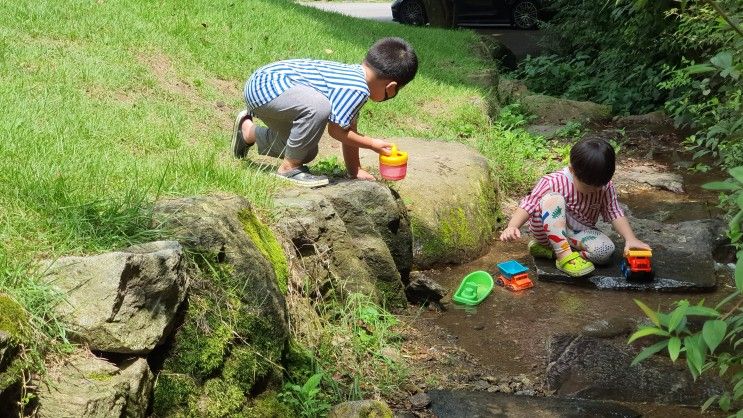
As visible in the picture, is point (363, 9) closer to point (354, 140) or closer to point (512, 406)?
point (354, 140)

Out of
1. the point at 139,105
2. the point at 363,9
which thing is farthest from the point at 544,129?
the point at 363,9

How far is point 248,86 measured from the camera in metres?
5.11

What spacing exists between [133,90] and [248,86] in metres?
1.67

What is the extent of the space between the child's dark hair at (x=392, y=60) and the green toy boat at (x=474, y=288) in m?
1.20

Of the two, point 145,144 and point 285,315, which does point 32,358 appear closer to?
point 285,315

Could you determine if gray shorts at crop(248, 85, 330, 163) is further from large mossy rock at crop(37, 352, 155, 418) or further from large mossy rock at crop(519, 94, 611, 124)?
large mossy rock at crop(519, 94, 611, 124)

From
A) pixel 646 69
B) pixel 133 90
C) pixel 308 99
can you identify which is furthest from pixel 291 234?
pixel 646 69

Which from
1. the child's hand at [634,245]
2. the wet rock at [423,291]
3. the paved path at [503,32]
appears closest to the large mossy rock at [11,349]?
the wet rock at [423,291]

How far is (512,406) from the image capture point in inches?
155

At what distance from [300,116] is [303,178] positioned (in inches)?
12.6

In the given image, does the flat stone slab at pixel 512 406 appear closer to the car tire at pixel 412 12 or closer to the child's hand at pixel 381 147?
the child's hand at pixel 381 147

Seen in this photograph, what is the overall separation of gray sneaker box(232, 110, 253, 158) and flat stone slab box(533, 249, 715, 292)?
6.12 feet

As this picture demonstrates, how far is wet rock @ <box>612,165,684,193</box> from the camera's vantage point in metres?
7.62

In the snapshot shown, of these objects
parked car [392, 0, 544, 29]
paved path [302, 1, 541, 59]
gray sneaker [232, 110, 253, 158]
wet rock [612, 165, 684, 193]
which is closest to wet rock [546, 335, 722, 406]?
gray sneaker [232, 110, 253, 158]
